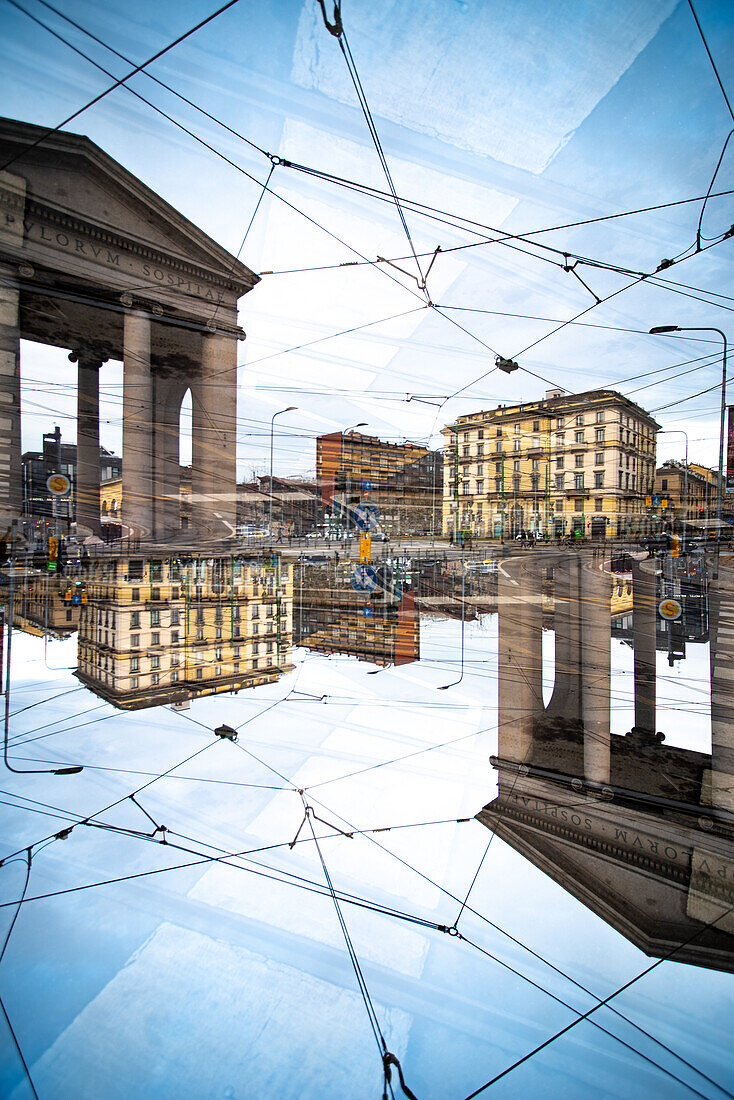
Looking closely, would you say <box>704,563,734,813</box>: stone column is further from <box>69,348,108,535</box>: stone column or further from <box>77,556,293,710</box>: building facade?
<box>69,348,108,535</box>: stone column

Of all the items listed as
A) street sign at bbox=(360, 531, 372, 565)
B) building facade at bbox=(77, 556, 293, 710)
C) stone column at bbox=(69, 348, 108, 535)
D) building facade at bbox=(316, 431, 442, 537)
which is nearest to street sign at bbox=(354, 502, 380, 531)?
building facade at bbox=(316, 431, 442, 537)

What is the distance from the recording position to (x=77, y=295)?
6.77m

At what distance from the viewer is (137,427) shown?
27.9 ft

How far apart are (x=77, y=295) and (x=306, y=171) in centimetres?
539

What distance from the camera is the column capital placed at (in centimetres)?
863

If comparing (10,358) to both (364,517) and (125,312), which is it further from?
(364,517)

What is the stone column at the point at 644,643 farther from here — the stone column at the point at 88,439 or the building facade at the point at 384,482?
the stone column at the point at 88,439

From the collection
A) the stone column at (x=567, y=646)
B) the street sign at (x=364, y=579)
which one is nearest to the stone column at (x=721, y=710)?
the stone column at (x=567, y=646)

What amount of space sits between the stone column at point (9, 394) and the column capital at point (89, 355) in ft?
14.6

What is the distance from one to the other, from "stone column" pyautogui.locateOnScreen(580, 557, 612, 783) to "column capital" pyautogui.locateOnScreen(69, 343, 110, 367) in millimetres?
10804

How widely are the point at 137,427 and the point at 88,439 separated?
1306 millimetres

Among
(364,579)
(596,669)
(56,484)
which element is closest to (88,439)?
(56,484)

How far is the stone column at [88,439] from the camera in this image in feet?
27.1

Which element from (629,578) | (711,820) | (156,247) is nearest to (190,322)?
(156,247)
